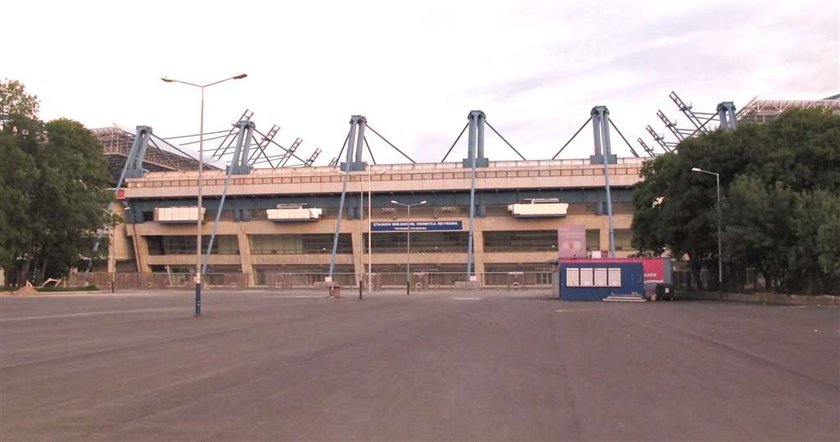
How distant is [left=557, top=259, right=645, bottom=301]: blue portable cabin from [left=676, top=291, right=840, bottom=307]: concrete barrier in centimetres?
580

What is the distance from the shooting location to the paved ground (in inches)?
309

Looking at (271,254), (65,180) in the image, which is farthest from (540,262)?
(65,180)

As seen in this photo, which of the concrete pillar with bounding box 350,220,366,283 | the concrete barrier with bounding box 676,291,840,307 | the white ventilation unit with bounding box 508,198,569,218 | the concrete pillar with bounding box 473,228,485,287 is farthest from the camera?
the concrete pillar with bounding box 350,220,366,283

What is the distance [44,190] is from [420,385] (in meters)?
62.9

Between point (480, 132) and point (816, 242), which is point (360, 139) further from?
point (816, 242)

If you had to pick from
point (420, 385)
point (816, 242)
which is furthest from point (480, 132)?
point (420, 385)

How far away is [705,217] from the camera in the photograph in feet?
163

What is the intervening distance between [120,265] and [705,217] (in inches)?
3337

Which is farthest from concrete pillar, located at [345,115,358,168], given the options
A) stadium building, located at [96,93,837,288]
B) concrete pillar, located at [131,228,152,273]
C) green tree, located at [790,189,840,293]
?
green tree, located at [790,189,840,293]

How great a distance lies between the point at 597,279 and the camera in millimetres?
50562

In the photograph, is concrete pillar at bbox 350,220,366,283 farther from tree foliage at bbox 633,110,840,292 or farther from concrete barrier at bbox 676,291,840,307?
concrete barrier at bbox 676,291,840,307

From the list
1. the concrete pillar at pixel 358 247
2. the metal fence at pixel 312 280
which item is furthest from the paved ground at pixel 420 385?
the concrete pillar at pixel 358 247

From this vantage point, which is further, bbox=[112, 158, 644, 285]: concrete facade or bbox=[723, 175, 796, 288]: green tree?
bbox=[112, 158, 644, 285]: concrete facade

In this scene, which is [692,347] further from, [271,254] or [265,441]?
[271,254]
